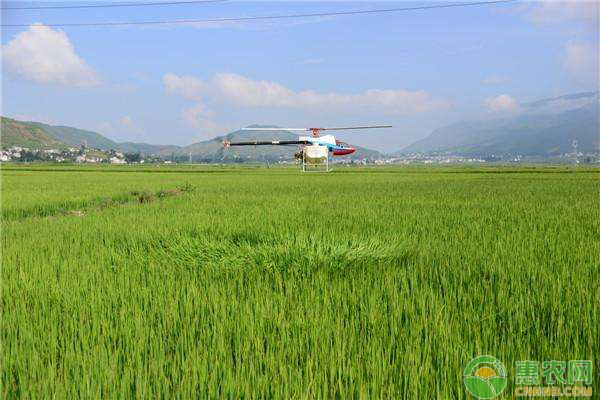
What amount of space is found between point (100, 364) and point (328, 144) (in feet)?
164

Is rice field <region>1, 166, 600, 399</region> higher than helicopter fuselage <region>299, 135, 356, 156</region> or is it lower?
lower

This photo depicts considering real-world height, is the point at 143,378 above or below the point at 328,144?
below

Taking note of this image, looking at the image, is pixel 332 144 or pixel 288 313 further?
pixel 332 144

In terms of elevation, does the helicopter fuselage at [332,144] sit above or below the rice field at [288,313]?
above

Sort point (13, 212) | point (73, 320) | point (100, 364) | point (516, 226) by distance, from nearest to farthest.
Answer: point (100, 364), point (73, 320), point (516, 226), point (13, 212)

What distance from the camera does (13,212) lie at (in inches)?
410

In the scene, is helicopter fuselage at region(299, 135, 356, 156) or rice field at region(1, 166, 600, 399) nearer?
rice field at region(1, 166, 600, 399)

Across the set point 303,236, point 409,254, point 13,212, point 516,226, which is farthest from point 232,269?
point 13,212

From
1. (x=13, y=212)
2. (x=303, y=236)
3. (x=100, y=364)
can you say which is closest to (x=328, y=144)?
(x=13, y=212)

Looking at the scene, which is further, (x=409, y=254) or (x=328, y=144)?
(x=328, y=144)

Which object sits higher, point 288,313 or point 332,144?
point 332,144

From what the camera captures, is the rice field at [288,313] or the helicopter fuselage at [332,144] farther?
the helicopter fuselage at [332,144]

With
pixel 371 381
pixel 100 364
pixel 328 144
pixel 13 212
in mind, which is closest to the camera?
pixel 371 381

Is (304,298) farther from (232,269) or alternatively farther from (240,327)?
(232,269)
